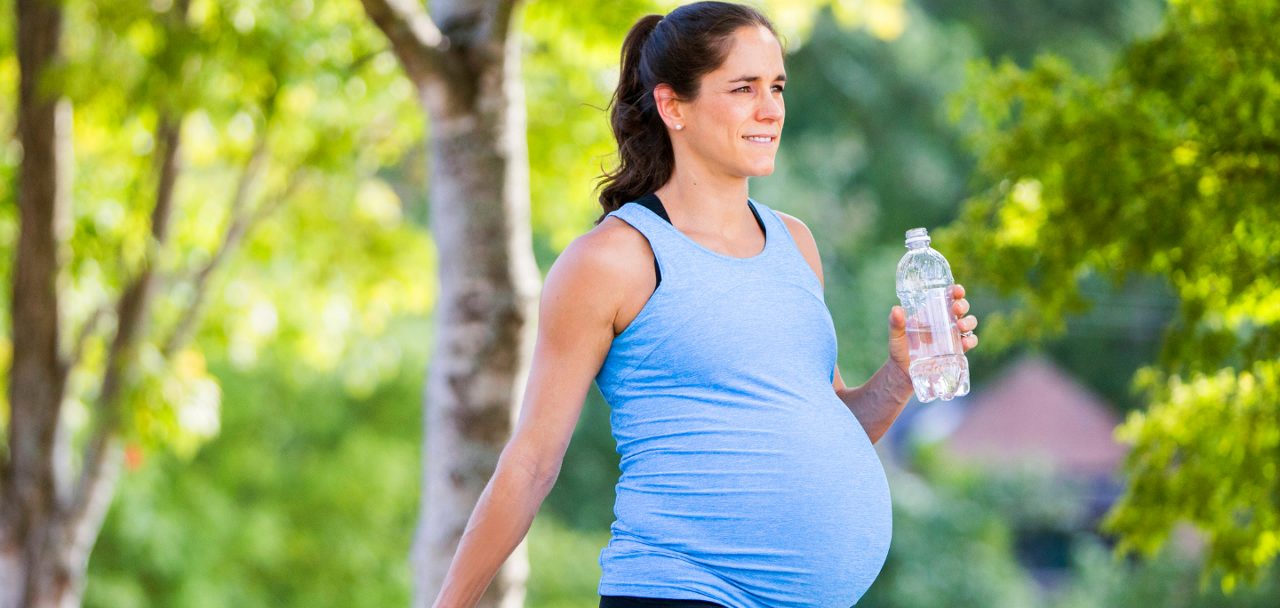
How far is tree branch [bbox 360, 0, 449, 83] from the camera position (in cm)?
490

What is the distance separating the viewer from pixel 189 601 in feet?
51.6

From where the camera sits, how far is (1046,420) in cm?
3138

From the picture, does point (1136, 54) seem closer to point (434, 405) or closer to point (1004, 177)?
point (1004, 177)

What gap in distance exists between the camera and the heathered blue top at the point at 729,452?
2.58 m

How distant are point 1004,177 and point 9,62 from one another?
6.57 metres

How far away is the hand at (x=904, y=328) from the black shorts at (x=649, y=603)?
2.07 ft

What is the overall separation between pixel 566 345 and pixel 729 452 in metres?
0.31

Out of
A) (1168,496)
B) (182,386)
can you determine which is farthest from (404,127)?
(1168,496)

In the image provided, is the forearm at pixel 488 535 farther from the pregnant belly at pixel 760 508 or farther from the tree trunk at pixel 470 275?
the tree trunk at pixel 470 275

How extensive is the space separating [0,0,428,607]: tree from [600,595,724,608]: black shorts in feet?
13.4

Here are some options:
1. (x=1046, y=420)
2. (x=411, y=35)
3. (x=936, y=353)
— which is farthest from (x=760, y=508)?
(x=1046, y=420)

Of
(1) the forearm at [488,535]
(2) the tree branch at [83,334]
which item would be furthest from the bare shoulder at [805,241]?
(2) the tree branch at [83,334]

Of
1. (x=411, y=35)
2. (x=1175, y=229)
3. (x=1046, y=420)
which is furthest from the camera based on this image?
(x=1046, y=420)

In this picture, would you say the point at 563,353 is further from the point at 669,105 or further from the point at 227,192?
the point at 227,192
